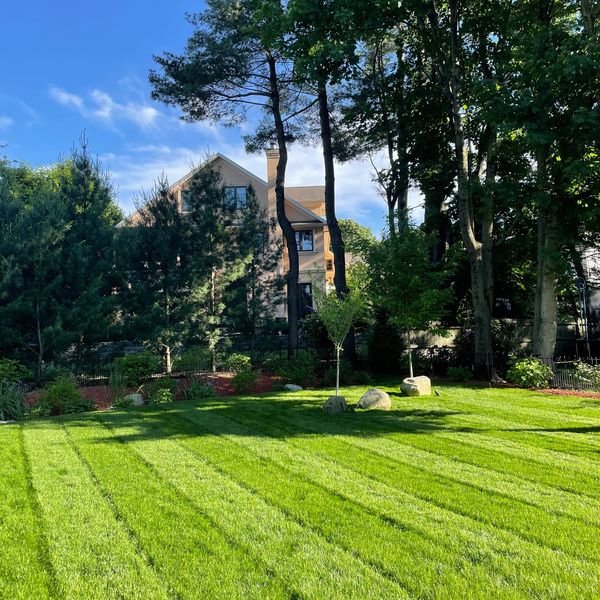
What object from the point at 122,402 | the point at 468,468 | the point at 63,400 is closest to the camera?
the point at 468,468

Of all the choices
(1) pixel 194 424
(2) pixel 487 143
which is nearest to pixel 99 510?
(1) pixel 194 424

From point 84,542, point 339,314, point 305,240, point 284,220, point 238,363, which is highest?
point 305,240

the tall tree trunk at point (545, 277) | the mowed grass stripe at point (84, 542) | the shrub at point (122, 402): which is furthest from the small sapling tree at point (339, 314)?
the tall tree trunk at point (545, 277)

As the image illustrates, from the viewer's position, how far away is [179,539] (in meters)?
3.77

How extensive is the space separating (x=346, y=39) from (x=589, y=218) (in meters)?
7.76

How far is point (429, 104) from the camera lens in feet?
56.6

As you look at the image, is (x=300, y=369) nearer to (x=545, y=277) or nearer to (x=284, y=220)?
(x=284, y=220)

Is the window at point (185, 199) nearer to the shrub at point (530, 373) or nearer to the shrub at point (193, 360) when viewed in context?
the shrub at point (193, 360)

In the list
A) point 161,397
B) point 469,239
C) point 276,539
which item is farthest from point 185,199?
point 276,539

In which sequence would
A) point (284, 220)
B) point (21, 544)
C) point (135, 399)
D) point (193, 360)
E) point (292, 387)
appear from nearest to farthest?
point (21, 544), point (135, 399), point (292, 387), point (193, 360), point (284, 220)

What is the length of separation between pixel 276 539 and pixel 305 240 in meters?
25.6

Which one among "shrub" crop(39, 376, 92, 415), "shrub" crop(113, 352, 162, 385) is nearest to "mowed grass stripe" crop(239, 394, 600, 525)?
"shrub" crop(39, 376, 92, 415)

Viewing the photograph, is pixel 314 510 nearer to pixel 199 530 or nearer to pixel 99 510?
pixel 199 530

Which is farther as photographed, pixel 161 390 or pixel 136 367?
pixel 136 367
